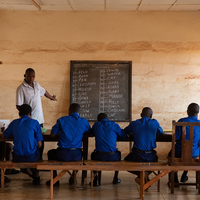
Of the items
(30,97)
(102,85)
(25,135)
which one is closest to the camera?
(25,135)

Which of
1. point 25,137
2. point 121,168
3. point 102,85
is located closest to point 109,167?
point 121,168

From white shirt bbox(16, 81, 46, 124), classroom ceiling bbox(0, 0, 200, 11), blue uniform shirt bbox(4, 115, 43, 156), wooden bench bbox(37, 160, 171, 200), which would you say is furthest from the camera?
classroom ceiling bbox(0, 0, 200, 11)

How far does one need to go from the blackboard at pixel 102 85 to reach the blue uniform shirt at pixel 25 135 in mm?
2203

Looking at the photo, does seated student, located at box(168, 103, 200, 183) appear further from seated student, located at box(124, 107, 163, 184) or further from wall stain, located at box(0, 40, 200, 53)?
wall stain, located at box(0, 40, 200, 53)

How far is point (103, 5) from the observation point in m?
5.13

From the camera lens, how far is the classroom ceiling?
16.2ft

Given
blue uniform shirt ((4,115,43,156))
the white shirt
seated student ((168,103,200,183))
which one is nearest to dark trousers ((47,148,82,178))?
blue uniform shirt ((4,115,43,156))

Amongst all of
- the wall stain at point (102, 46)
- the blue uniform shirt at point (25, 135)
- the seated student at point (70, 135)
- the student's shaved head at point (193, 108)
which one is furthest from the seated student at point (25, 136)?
the wall stain at point (102, 46)

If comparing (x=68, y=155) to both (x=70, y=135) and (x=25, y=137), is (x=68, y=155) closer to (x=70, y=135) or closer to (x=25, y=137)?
(x=70, y=135)

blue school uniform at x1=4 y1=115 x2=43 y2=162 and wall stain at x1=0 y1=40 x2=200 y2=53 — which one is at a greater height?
wall stain at x1=0 y1=40 x2=200 y2=53

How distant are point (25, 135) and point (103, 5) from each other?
3211 mm

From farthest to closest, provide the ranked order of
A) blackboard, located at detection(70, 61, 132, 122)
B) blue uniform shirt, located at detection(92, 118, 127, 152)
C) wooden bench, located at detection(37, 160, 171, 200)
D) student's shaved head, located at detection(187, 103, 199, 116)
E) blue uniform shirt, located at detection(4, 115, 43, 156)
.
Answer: blackboard, located at detection(70, 61, 132, 122) → student's shaved head, located at detection(187, 103, 199, 116) → blue uniform shirt, located at detection(92, 118, 127, 152) → blue uniform shirt, located at detection(4, 115, 43, 156) → wooden bench, located at detection(37, 160, 171, 200)

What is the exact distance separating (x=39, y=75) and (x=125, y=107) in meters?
1.94

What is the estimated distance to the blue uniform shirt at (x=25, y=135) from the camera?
10.3 feet
